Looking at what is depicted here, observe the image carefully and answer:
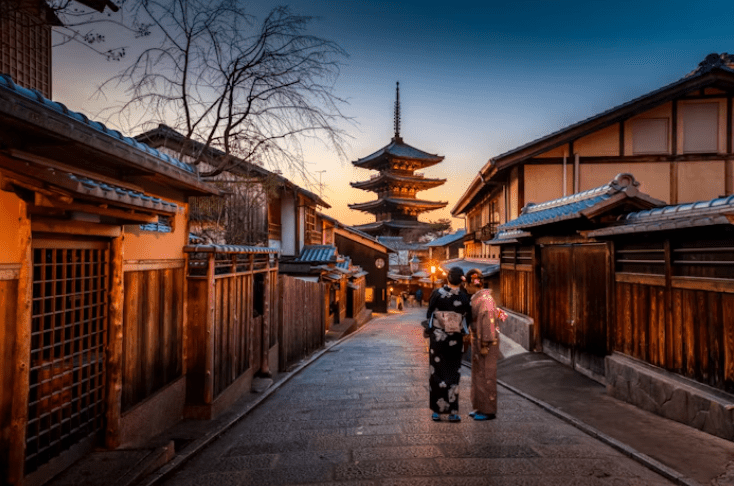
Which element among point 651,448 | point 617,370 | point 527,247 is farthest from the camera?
point 527,247

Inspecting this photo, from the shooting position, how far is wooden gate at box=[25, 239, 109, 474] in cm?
397

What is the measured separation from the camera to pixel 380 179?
46.5 meters

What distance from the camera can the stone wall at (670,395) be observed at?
5.15 m

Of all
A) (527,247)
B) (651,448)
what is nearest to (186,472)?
(651,448)

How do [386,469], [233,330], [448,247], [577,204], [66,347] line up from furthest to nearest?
[448,247] → [577,204] → [233,330] → [66,347] → [386,469]

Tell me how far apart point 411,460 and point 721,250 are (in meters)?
4.26

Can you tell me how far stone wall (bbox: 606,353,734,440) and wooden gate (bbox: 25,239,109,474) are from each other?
6.64 metres

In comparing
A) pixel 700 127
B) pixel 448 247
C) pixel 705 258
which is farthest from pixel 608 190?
pixel 448 247

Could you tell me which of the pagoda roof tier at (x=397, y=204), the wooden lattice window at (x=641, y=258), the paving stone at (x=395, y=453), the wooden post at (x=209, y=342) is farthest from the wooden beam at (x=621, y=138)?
the pagoda roof tier at (x=397, y=204)

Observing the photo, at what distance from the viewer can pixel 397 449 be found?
4.92 m

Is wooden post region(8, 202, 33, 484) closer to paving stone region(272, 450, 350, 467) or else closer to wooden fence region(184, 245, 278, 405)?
paving stone region(272, 450, 350, 467)

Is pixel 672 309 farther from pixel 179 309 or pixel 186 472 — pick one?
pixel 179 309

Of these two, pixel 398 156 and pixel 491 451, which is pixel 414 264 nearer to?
pixel 398 156

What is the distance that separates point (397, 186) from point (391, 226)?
4.22 m
